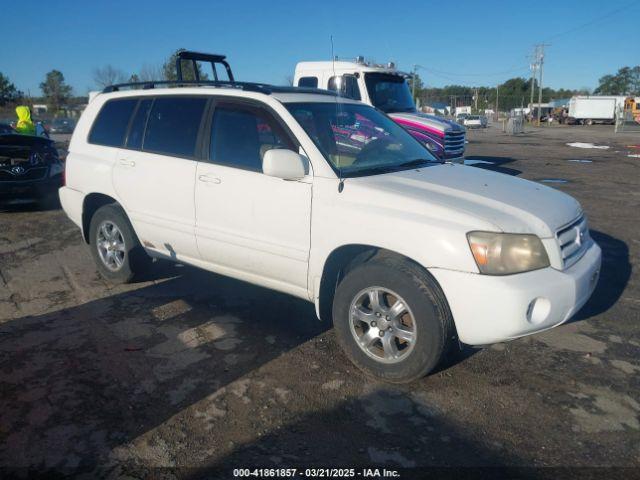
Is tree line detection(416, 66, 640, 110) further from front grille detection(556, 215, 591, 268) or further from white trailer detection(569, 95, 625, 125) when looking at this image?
front grille detection(556, 215, 591, 268)

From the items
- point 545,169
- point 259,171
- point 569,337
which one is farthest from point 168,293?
point 545,169

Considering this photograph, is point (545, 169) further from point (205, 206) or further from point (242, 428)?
point (242, 428)

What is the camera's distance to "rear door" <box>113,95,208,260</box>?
4.46 metres

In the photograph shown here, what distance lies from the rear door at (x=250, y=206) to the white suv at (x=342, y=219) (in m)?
0.01

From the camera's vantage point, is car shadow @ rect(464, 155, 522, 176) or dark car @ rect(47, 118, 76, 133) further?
dark car @ rect(47, 118, 76, 133)

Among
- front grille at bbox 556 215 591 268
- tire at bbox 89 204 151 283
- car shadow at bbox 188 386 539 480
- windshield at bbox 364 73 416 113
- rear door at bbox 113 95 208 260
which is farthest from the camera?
windshield at bbox 364 73 416 113

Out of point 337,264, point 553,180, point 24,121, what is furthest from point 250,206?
point 553,180

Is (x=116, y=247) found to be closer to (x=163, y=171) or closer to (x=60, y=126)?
(x=163, y=171)

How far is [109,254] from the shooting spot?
5.36 m

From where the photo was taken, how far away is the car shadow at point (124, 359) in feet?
9.47

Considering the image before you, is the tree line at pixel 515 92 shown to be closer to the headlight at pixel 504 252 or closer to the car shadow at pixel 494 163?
the car shadow at pixel 494 163

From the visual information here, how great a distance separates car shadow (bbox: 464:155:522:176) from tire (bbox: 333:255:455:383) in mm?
10315

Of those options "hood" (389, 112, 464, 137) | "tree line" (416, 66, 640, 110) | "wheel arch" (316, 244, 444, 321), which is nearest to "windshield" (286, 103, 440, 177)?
"wheel arch" (316, 244, 444, 321)

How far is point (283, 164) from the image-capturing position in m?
3.59
